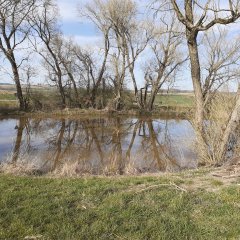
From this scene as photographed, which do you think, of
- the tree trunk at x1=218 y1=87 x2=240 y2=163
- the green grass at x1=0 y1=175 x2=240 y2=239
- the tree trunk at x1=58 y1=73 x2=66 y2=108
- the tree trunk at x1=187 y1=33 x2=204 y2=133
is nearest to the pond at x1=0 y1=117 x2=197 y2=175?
the tree trunk at x1=187 y1=33 x2=204 y2=133

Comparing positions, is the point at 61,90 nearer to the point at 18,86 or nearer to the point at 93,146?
the point at 18,86

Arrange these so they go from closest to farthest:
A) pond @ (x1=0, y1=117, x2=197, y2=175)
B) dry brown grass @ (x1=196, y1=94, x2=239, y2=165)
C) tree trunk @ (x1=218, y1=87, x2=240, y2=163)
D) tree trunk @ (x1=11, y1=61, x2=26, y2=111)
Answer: tree trunk @ (x1=218, y1=87, x2=240, y2=163) → dry brown grass @ (x1=196, y1=94, x2=239, y2=165) → pond @ (x1=0, y1=117, x2=197, y2=175) → tree trunk @ (x1=11, y1=61, x2=26, y2=111)

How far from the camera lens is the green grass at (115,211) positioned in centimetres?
539

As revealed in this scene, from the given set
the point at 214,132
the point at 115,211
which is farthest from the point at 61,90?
the point at 115,211

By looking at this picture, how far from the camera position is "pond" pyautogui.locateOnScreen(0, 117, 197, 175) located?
11951mm

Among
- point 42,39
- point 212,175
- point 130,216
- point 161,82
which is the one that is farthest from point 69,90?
point 130,216

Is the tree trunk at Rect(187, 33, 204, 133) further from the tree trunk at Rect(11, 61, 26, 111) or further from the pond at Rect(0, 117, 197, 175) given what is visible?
the tree trunk at Rect(11, 61, 26, 111)

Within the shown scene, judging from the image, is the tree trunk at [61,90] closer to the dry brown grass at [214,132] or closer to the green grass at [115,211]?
the dry brown grass at [214,132]

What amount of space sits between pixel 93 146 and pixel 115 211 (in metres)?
10.7

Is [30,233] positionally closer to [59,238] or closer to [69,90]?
[59,238]

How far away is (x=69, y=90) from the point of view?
34.5 m

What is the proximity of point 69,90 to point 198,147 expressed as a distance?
929 inches

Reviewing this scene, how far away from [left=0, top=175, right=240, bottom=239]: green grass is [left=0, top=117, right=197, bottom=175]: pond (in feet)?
9.49

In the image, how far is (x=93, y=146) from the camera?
16.8 metres
